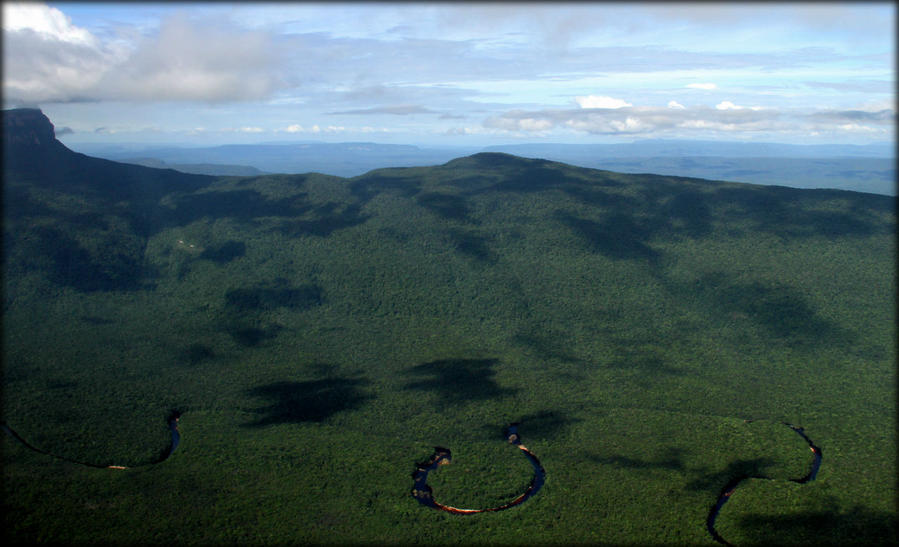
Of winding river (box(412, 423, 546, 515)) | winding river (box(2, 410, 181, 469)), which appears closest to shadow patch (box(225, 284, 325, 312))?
winding river (box(2, 410, 181, 469))

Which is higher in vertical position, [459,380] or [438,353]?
[438,353]

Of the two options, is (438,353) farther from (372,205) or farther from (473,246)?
(372,205)

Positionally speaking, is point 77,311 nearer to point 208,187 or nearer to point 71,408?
point 71,408

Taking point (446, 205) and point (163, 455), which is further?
point (446, 205)

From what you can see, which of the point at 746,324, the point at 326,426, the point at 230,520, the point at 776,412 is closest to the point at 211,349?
the point at 326,426

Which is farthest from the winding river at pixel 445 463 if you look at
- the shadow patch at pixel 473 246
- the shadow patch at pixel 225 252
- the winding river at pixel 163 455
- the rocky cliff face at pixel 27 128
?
the rocky cliff face at pixel 27 128

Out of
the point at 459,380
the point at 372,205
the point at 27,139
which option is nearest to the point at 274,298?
the point at 372,205
